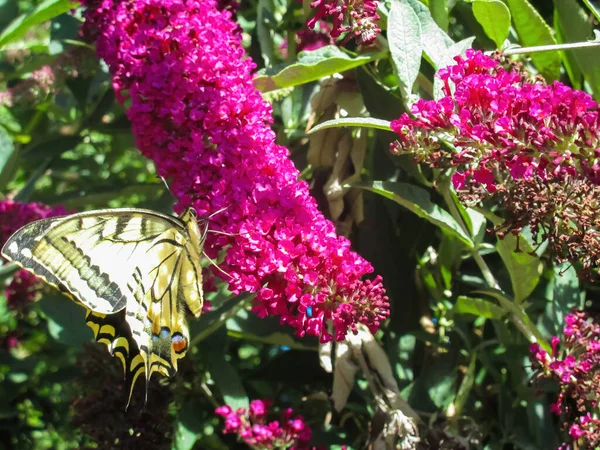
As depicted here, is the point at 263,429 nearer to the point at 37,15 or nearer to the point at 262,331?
the point at 262,331

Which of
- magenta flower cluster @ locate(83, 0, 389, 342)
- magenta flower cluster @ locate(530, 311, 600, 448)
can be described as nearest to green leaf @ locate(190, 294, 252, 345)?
magenta flower cluster @ locate(83, 0, 389, 342)

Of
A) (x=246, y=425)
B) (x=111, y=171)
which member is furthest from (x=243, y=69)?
(x=111, y=171)

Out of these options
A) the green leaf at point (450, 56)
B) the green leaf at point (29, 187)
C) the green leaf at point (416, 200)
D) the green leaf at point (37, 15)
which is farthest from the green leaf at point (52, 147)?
the green leaf at point (450, 56)

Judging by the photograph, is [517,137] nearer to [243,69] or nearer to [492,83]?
[492,83]

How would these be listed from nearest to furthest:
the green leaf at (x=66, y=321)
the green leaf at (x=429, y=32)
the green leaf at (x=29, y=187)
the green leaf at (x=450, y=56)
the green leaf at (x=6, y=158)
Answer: the green leaf at (x=450, y=56), the green leaf at (x=429, y=32), the green leaf at (x=66, y=321), the green leaf at (x=6, y=158), the green leaf at (x=29, y=187)

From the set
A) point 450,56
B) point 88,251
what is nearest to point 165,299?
point 88,251

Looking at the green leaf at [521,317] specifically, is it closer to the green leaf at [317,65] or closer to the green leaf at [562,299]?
the green leaf at [562,299]
